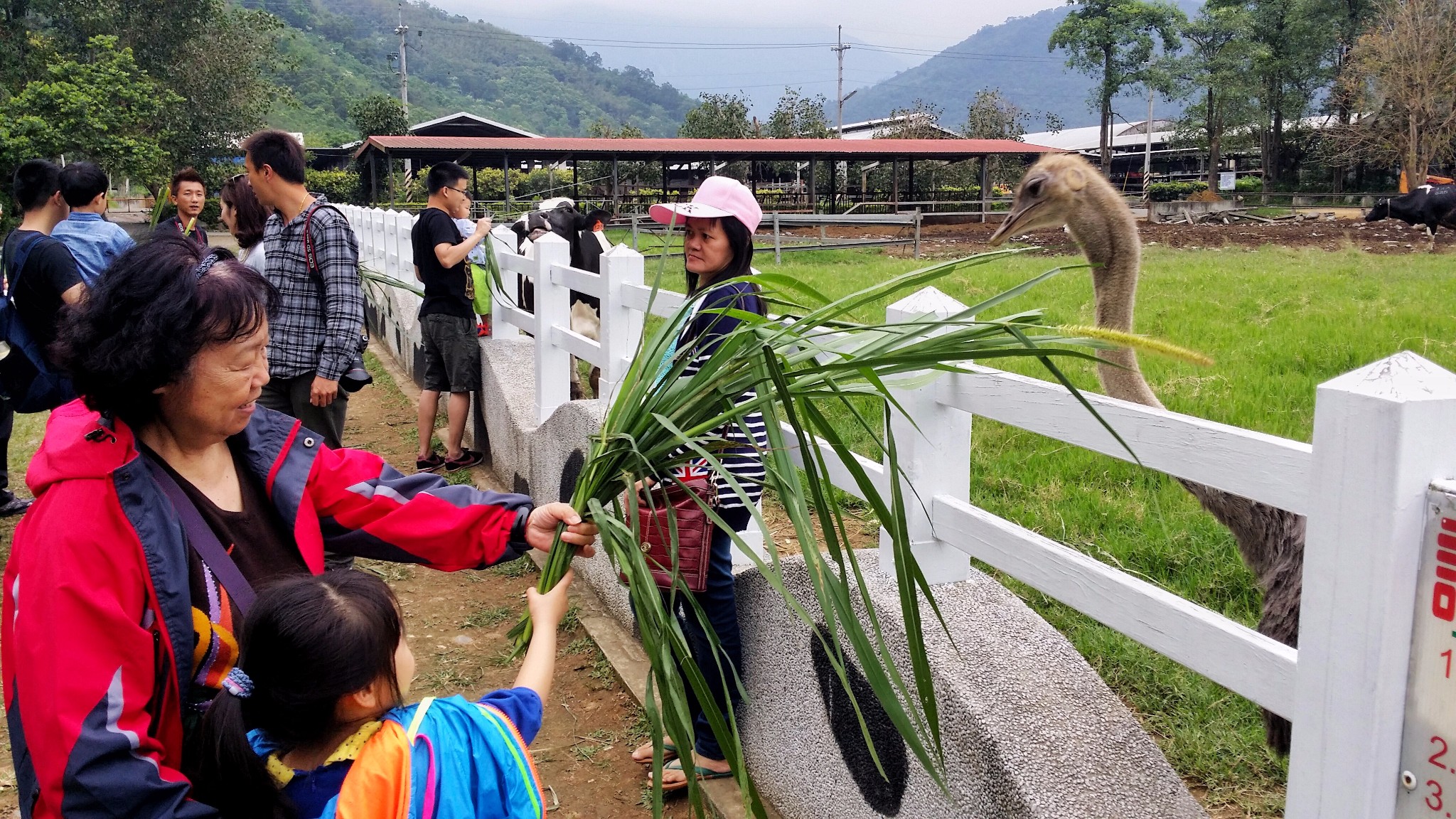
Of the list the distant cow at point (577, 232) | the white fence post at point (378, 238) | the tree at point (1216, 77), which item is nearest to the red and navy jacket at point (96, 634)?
the distant cow at point (577, 232)

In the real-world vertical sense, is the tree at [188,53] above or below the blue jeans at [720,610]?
above

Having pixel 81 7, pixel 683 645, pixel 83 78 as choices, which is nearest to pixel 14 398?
pixel 683 645

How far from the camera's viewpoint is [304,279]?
15.1 feet

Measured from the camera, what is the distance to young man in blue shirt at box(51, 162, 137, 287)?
5.22 meters

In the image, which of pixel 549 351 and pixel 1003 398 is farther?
pixel 549 351

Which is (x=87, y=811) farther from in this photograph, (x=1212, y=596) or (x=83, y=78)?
(x=83, y=78)

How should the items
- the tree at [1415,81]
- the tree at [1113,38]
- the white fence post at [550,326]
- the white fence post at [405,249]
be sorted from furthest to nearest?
the tree at [1113,38]
the tree at [1415,81]
the white fence post at [405,249]
the white fence post at [550,326]

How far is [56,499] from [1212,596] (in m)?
3.37

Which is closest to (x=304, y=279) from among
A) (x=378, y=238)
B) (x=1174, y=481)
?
(x=1174, y=481)

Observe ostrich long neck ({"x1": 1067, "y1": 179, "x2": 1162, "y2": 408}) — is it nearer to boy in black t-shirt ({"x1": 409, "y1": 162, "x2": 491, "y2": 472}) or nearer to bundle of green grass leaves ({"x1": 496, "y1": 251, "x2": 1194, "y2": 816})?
bundle of green grass leaves ({"x1": 496, "y1": 251, "x2": 1194, "y2": 816})

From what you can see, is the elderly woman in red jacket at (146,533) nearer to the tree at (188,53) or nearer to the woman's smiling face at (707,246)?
the woman's smiling face at (707,246)

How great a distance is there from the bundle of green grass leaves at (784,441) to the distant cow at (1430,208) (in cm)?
Result: 1865

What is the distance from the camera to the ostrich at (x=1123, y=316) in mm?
2670

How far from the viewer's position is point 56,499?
1.74 meters
